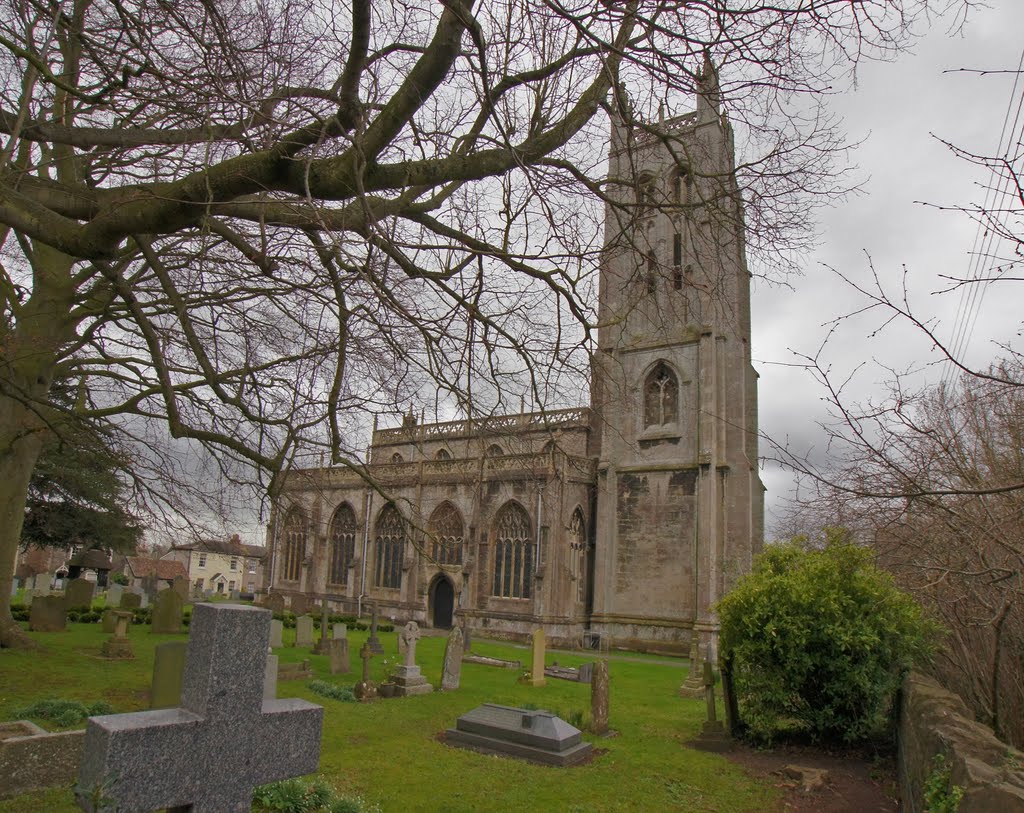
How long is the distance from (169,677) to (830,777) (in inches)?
277

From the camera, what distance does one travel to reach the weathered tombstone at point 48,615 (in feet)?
55.4

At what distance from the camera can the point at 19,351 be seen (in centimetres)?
841

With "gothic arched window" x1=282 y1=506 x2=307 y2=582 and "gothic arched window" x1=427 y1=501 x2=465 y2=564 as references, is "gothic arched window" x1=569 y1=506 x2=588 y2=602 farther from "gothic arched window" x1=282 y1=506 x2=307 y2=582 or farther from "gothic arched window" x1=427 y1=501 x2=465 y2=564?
"gothic arched window" x1=282 y1=506 x2=307 y2=582

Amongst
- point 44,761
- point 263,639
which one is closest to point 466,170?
point 263,639

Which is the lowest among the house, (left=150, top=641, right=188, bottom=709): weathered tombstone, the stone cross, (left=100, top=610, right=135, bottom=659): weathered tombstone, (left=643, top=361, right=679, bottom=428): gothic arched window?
the house

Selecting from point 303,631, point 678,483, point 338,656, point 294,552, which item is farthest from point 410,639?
point 294,552

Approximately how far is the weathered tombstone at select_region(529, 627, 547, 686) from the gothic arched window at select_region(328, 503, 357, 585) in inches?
752

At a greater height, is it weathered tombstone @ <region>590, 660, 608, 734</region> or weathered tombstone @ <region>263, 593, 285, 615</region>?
weathered tombstone @ <region>590, 660, 608, 734</region>

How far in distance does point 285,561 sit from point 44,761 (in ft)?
101

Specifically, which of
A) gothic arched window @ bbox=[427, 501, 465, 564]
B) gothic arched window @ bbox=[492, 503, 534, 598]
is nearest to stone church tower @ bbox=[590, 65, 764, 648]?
gothic arched window @ bbox=[492, 503, 534, 598]

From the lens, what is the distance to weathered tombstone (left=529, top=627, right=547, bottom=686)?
48.8 ft

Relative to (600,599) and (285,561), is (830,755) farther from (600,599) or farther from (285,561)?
(285,561)

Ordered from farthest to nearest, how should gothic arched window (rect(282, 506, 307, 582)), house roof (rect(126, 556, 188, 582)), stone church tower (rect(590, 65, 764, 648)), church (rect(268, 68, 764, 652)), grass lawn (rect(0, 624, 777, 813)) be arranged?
house roof (rect(126, 556, 188, 582)) → gothic arched window (rect(282, 506, 307, 582)) → church (rect(268, 68, 764, 652)) → stone church tower (rect(590, 65, 764, 648)) → grass lawn (rect(0, 624, 777, 813))

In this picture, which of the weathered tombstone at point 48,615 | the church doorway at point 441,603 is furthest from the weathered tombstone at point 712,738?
the church doorway at point 441,603
